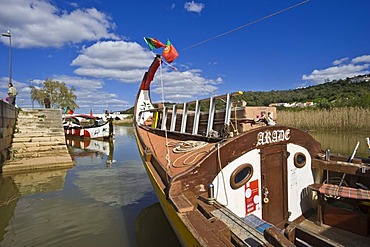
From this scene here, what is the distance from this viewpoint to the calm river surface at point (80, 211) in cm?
464

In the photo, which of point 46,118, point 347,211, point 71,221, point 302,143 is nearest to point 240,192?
point 302,143

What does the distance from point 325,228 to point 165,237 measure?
2996mm

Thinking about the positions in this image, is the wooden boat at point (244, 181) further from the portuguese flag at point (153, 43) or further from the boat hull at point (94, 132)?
the boat hull at point (94, 132)

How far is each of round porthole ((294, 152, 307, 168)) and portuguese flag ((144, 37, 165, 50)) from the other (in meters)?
4.08

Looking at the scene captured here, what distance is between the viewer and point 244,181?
3.52 m

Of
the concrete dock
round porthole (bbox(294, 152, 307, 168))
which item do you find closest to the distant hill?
round porthole (bbox(294, 152, 307, 168))

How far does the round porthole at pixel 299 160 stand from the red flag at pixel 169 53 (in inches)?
148

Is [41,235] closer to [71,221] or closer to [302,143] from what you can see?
[71,221]

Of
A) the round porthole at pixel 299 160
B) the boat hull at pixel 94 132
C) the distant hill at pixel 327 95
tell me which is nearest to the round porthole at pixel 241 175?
the round porthole at pixel 299 160

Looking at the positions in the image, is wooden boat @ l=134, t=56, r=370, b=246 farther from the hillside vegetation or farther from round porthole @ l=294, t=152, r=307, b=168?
the hillside vegetation

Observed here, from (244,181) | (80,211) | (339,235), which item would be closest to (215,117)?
(244,181)

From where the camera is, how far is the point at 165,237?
4.68 metres

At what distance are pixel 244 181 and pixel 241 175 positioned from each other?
0.10 metres

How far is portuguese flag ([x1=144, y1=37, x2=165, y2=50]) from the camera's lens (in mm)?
5914
